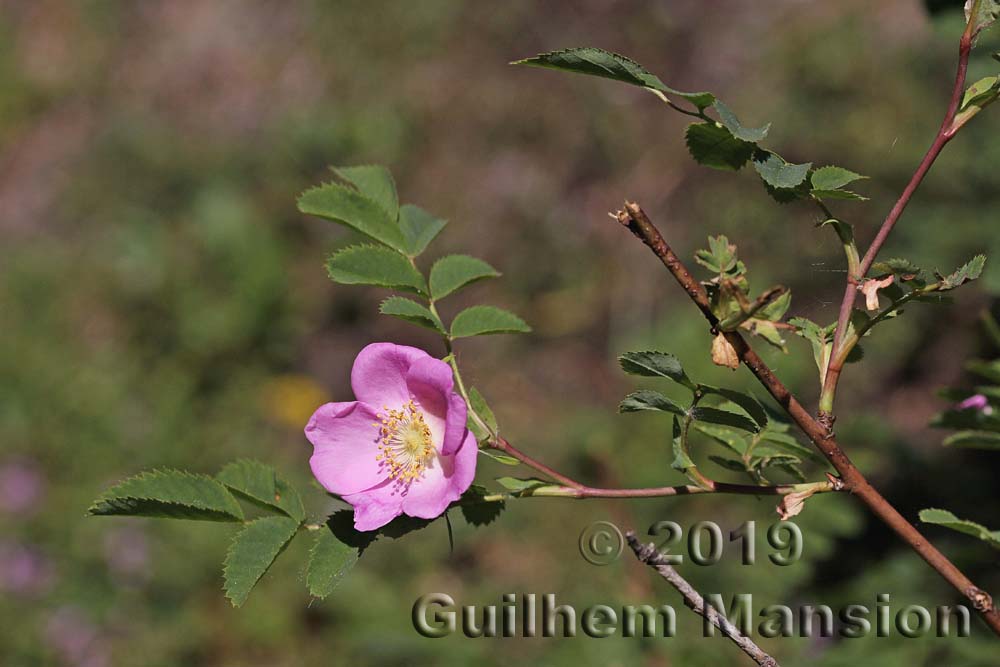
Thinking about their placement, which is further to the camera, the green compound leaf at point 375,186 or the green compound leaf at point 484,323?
the green compound leaf at point 375,186

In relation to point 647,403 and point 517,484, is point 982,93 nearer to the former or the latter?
point 647,403

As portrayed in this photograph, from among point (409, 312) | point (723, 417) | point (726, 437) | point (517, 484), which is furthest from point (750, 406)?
point (409, 312)

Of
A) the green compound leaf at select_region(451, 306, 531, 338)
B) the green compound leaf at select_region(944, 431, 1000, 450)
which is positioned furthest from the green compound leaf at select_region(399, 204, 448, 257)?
the green compound leaf at select_region(944, 431, 1000, 450)

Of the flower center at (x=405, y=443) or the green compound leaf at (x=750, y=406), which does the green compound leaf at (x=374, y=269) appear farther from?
the green compound leaf at (x=750, y=406)

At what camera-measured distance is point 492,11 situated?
435 cm

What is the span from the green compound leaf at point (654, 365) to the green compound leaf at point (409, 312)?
236 millimetres

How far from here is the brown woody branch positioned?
0.91 meters

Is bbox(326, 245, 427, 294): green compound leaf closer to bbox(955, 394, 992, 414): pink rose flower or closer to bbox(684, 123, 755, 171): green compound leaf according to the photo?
bbox(684, 123, 755, 171): green compound leaf

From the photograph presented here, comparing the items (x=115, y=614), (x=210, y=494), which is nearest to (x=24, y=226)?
(x=115, y=614)

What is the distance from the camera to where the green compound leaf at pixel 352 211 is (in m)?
1.22

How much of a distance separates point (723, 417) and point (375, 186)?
588 millimetres

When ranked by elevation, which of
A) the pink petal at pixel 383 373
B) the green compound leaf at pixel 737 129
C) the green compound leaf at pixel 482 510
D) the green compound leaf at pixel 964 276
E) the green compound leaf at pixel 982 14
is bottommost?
the green compound leaf at pixel 482 510

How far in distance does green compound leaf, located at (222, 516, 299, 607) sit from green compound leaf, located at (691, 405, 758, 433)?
493mm

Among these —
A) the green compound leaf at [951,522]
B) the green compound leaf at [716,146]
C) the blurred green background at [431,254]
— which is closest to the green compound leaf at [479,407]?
the green compound leaf at [716,146]
